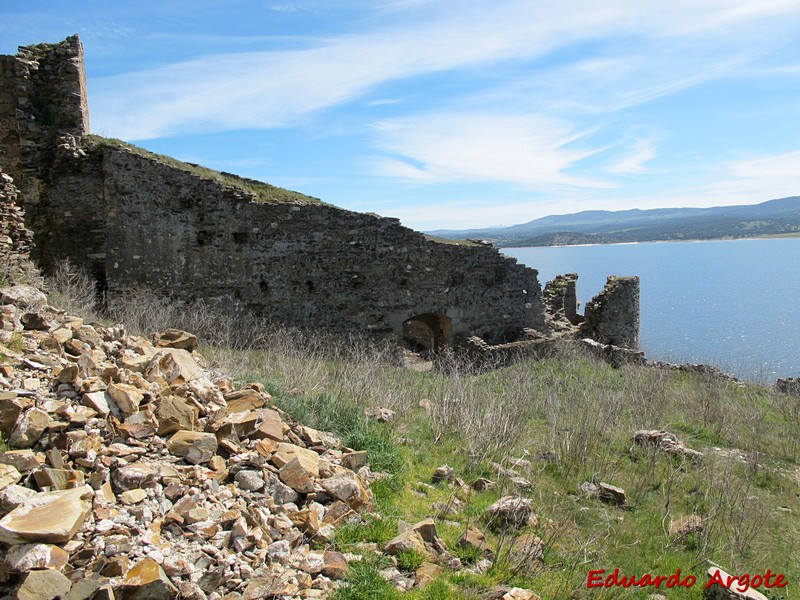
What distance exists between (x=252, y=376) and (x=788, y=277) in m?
93.2

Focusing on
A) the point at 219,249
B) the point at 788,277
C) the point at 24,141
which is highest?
the point at 24,141

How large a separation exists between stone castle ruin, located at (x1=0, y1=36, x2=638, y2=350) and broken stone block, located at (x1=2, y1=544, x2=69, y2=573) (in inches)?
383

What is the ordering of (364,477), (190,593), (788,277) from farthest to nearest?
(788,277) < (364,477) < (190,593)

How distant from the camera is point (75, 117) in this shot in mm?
11922

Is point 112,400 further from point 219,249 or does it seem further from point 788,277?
point 788,277

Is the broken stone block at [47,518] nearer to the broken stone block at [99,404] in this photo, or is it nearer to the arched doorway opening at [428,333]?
the broken stone block at [99,404]

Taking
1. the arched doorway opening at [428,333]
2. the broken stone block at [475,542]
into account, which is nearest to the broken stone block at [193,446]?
the broken stone block at [475,542]

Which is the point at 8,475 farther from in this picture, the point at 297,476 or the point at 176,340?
the point at 176,340

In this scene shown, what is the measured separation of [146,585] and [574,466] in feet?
16.4

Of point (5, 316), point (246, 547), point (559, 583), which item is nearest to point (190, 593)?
point (246, 547)

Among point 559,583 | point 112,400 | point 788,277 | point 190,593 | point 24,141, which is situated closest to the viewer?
point 190,593

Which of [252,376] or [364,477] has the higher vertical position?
[252,376]

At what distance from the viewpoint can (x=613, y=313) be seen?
17.5 m

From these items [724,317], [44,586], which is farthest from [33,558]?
[724,317]
